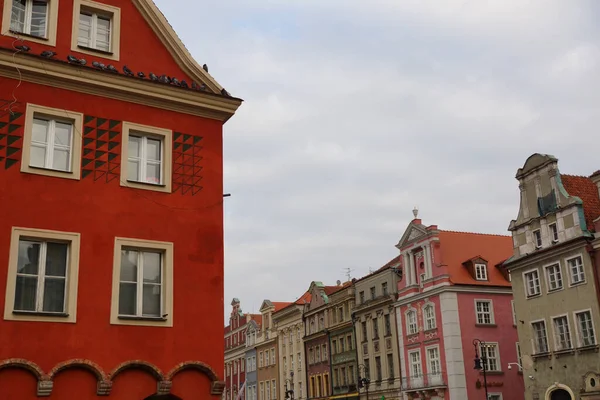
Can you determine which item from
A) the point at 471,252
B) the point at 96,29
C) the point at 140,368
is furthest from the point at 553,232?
the point at 140,368

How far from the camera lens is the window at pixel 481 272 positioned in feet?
158

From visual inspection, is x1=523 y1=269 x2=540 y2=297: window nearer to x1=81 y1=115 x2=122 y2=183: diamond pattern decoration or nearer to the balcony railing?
the balcony railing

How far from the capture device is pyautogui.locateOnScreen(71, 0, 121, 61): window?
1670 cm

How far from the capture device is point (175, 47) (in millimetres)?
18031

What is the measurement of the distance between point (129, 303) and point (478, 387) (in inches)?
1348

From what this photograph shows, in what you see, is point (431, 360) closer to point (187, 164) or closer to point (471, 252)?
point (471, 252)

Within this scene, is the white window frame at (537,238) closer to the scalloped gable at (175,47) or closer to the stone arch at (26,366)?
the scalloped gable at (175,47)

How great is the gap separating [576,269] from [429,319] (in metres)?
14.4

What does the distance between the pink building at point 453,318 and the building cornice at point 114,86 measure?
30.7m

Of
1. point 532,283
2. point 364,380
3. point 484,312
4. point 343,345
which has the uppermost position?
point 532,283

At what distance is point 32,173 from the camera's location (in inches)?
590

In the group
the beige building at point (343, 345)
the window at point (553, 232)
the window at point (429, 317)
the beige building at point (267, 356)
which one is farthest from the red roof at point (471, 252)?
the beige building at point (267, 356)

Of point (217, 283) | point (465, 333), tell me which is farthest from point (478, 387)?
point (217, 283)

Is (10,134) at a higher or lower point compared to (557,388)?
higher
